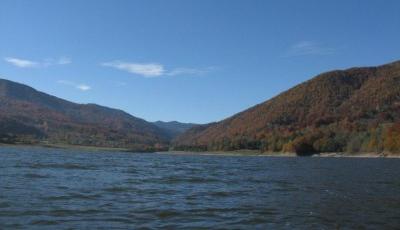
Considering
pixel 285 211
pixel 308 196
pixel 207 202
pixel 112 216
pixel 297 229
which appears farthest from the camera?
pixel 308 196

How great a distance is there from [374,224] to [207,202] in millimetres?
11214

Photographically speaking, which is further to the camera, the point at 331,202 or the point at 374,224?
the point at 331,202

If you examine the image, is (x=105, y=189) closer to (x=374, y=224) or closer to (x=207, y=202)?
(x=207, y=202)

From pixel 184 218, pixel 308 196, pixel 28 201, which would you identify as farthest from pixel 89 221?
pixel 308 196

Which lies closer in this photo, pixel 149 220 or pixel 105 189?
pixel 149 220

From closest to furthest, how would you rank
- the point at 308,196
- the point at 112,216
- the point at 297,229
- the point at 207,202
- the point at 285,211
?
1. the point at 297,229
2. the point at 112,216
3. the point at 285,211
4. the point at 207,202
5. the point at 308,196

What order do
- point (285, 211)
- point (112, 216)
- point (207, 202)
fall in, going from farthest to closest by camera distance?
point (207, 202), point (285, 211), point (112, 216)

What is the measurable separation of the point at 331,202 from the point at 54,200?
1702cm

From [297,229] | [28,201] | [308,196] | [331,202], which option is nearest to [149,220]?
[297,229]

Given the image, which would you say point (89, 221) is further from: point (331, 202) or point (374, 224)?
point (331, 202)

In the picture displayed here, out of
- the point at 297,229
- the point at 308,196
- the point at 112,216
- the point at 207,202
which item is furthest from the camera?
the point at 308,196

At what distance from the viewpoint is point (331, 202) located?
1335 inches

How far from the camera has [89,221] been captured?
955 inches

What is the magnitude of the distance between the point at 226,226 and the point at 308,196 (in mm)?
15006
